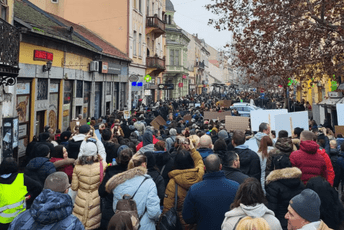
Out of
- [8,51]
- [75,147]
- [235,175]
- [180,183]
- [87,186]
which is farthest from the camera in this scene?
[8,51]

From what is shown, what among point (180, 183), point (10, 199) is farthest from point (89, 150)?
point (180, 183)

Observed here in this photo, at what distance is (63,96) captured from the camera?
1540 centimetres

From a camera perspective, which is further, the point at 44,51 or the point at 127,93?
the point at 127,93

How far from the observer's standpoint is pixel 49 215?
262cm

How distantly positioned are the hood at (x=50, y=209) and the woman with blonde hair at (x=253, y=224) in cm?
Answer: 140

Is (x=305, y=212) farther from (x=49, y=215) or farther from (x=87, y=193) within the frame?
(x=87, y=193)

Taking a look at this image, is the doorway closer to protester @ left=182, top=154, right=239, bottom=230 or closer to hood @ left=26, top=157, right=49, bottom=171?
hood @ left=26, top=157, right=49, bottom=171

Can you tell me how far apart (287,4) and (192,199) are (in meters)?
10.4

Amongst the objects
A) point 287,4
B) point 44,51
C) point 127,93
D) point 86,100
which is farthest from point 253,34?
point 127,93

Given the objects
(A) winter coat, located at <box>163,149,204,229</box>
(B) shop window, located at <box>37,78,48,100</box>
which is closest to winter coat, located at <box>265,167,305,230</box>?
(A) winter coat, located at <box>163,149,204,229</box>

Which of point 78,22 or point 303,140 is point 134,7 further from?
point 303,140

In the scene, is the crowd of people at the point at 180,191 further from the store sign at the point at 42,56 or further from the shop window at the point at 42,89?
the shop window at the point at 42,89

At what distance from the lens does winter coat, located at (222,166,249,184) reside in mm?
3930

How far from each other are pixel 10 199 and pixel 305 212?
3.51 m
